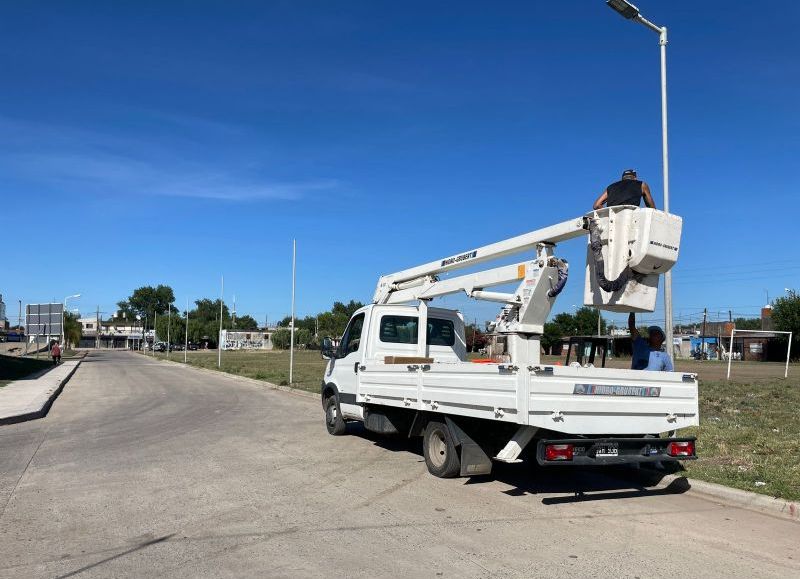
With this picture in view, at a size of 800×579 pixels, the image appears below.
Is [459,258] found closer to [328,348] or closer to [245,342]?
[328,348]

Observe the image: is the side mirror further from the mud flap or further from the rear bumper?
the rear bumper

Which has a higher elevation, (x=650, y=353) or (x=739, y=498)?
(x=650, y=353)

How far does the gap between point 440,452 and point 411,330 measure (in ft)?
10.2

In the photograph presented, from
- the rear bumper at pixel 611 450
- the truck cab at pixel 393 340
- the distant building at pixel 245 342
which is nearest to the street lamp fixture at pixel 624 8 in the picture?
the truck cab at pixel 393 340

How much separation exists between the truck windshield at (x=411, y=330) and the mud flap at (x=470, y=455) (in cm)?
328

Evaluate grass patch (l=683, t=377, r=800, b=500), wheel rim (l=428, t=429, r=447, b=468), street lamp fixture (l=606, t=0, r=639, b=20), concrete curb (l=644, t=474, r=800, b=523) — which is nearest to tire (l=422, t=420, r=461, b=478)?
wheel rim (l=428, t=429, r=447, b=468)

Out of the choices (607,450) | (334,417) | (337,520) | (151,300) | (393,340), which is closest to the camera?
(337,520)

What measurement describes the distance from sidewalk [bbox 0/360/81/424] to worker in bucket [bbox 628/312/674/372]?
12.6m

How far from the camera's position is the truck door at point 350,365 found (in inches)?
434

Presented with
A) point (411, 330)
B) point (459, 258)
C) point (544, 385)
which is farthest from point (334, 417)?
point (544, 385)

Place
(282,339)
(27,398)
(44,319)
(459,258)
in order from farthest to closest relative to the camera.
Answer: (282,339) < (44,319) < (27,398) < (459,258)

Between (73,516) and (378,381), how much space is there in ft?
14.5

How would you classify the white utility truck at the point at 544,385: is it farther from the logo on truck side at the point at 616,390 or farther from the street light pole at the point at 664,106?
the street light pole at the point at 664,106

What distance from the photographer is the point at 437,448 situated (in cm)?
853
